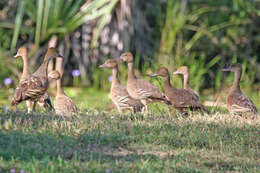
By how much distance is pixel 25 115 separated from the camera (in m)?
7.18

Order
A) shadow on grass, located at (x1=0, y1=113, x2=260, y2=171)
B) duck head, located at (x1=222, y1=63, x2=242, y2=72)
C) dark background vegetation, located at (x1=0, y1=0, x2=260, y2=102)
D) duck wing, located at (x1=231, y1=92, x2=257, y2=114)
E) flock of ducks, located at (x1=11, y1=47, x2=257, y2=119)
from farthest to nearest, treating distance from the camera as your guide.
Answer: dark background vegetation, located at (x1=0, y1=0, x2=260, y2=102)
duck head, located at (x1=222, y1=63, x2=242, y2=72)
duck wing, located at (x1=231, y1=92, x2=257, y2=114)
flock of ducks, located at (x1=11, y1=47, x2=257, y2=119)
shadow on grass, located at (x1=0, y1=113, x2=260, y2=171)

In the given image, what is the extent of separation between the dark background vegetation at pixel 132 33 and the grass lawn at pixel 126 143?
4.23 m

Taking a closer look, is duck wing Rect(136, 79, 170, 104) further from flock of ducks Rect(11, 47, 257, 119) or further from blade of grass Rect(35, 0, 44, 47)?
blade of grass Rect(35, 0, 44, 47)

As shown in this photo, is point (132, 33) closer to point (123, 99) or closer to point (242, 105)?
point (123, 99)

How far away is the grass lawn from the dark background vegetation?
167 inches

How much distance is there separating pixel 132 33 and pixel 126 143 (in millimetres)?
7782

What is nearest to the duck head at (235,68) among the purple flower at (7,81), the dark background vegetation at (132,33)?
the dark background vegetation at (132,33)

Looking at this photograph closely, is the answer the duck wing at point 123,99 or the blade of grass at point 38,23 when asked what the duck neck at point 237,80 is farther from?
the blade of grass at point 38,23

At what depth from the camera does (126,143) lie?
6.38 meters

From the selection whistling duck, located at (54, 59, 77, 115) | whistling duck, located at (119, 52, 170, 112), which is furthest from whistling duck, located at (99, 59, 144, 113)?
whistling duck, located at (54, 59, 77, 115)

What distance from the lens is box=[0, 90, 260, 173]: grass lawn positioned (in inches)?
215


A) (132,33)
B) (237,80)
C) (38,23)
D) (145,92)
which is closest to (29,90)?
(145,92)

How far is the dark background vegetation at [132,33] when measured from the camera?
1296 cm

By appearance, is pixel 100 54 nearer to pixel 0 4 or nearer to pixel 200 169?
pixel 0 4
